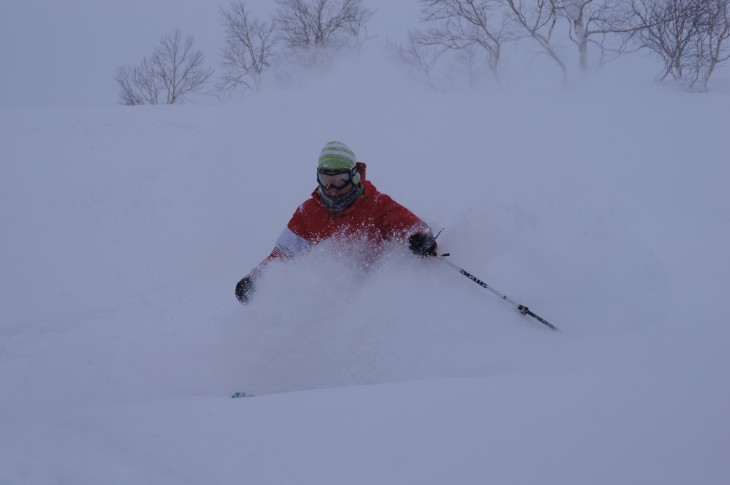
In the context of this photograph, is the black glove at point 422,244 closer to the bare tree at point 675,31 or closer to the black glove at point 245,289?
the black glove at point 245,289

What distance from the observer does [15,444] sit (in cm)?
160

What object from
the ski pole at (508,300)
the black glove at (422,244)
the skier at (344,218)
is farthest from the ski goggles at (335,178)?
the ski pole at (508,300)

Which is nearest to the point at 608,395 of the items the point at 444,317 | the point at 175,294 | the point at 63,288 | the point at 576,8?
the point at 444,317

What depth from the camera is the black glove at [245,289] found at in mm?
3336

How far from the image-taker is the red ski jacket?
348cm

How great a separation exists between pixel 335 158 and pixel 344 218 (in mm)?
530

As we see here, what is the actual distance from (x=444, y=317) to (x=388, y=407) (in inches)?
53.9

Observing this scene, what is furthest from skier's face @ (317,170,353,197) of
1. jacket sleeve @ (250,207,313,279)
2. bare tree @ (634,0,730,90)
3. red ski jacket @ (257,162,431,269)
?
bare tree @ (634,0,730,90)

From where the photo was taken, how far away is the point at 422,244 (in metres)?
3.28

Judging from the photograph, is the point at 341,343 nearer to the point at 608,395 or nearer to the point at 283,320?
the point at 283,320

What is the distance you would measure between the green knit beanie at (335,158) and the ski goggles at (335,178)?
3cm

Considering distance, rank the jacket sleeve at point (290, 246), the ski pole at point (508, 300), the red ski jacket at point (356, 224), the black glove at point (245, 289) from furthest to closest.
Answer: the jacket sleeve at point (290, 246)
the red ski jacket at point (356, 224)
the black glove at point (245, 289)
the ski pole at point (508, 300)

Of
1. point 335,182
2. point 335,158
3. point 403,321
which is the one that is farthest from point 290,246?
point 403,321

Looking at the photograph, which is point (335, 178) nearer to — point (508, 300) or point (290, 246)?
point (290, 246)
